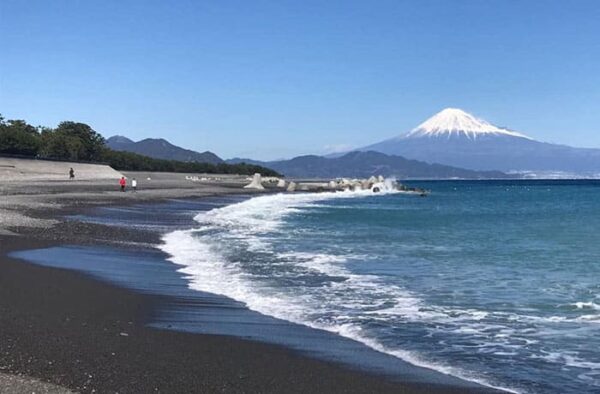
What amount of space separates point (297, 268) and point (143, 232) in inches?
361

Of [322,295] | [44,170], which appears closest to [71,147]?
[44,170]

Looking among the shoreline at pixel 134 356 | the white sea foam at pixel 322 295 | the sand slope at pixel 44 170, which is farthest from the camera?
the sand slope at pixel 44 170

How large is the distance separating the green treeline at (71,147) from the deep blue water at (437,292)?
231 ft

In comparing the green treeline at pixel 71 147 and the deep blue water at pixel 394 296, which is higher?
the green treeline at pixel 71 147

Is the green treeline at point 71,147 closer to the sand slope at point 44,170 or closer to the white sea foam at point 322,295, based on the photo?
the sand slope at point 44,170

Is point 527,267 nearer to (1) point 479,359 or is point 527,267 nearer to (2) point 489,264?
(2) point 489,264

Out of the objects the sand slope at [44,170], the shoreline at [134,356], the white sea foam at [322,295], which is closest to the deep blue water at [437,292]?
the white sea foam at [322,295]

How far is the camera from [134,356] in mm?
7254

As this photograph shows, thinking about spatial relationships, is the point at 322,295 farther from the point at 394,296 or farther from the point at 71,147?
the point at 71,147

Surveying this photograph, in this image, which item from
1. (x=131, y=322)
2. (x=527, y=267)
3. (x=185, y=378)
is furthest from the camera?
(x=527, y=267)

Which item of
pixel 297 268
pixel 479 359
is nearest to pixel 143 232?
pixel 297 268

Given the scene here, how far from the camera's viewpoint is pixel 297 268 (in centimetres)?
1602

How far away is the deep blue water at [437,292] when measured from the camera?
8.22 metres

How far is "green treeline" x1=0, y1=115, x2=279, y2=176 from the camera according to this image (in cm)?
8688
